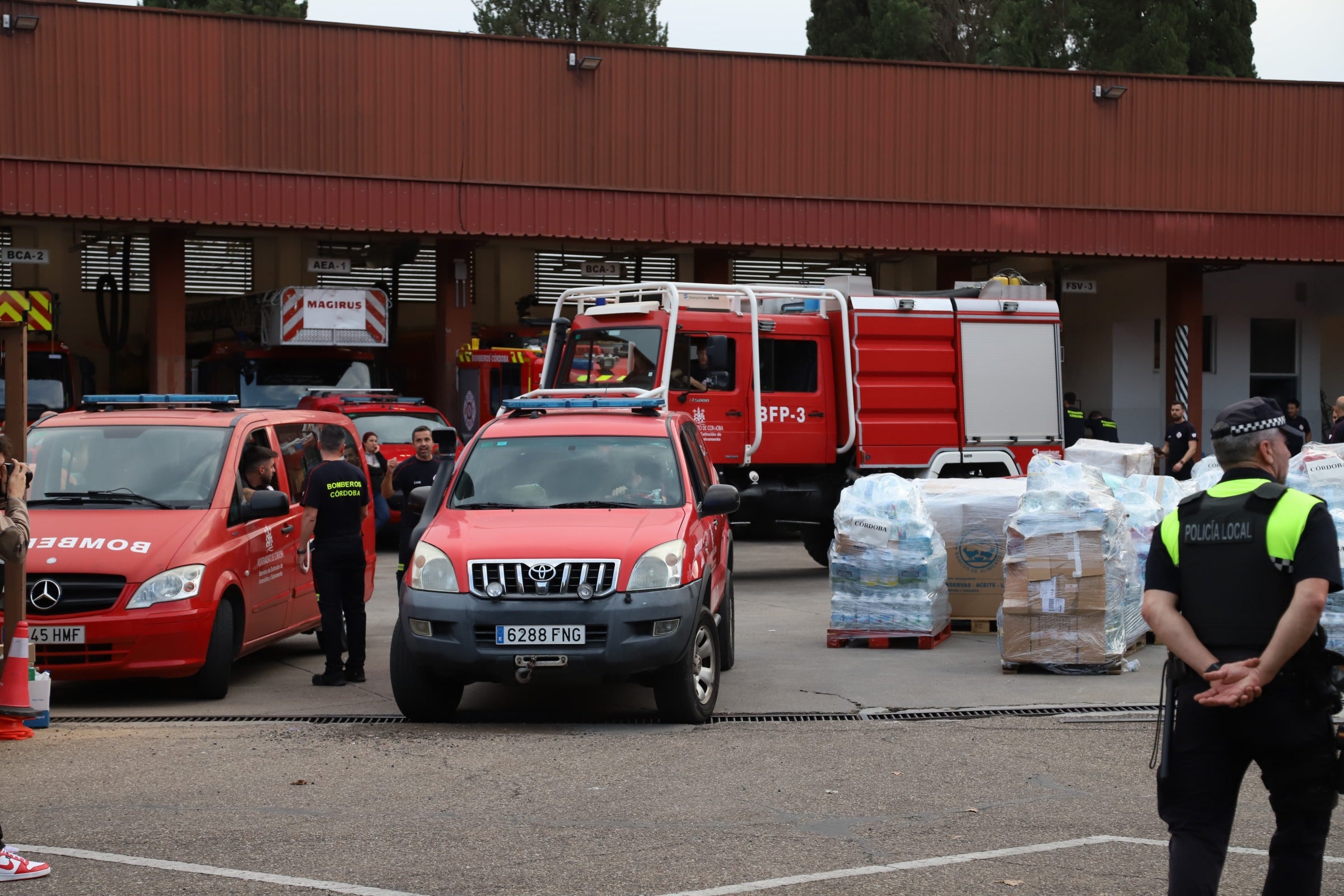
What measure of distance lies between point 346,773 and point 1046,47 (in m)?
42.3

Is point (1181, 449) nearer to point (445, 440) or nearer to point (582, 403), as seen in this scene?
point (445, 440)

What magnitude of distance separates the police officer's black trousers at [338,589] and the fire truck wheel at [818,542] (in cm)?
804

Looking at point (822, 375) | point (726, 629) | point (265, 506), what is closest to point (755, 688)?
point (726, 629)

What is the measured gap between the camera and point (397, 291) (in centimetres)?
3119

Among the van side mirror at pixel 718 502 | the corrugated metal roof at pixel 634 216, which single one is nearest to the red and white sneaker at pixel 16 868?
the van side mirror at pixel 718 502

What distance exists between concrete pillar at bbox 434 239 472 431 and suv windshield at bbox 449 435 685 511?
14871 millimetres

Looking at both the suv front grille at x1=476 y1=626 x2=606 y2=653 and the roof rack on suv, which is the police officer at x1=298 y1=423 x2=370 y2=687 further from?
the suv front grille at x1=476 y1=626 x2=606 y2=653

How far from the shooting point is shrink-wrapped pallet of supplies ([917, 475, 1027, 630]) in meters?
12.1

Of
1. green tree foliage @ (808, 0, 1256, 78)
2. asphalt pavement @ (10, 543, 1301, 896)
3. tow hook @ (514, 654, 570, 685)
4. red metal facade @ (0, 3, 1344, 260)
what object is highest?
green tree foliage @ (808, 0, 1256, 78)

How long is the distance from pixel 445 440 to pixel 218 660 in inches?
342

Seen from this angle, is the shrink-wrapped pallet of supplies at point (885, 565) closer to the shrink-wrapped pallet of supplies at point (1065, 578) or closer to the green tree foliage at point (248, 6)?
the shrink-wrapped pallet of supplies at point (1065, 578)

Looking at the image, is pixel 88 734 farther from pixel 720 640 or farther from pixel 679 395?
pixel 679 395

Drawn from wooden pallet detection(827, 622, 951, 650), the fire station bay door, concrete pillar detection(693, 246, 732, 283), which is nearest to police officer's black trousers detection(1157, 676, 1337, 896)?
wooden pallet detection(827, 622, 951, 650)

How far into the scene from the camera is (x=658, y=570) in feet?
27.2
